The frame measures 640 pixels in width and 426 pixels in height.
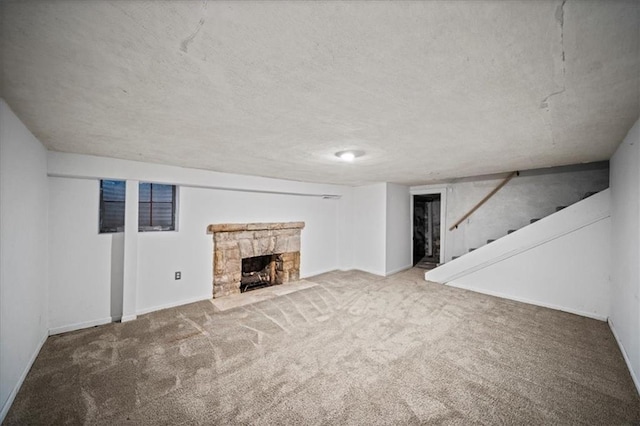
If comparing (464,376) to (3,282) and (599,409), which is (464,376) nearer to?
(599,409)

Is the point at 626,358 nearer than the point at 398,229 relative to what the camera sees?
Yes

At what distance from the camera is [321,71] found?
1.20 metres

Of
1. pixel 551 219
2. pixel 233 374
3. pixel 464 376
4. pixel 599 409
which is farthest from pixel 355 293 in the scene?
pixel 551 219

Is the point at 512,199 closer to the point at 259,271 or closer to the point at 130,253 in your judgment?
the point at 259,271

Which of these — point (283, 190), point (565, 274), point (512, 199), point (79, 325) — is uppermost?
point (283, 190)

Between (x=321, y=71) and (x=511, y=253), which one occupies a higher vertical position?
(x=321, y=71)

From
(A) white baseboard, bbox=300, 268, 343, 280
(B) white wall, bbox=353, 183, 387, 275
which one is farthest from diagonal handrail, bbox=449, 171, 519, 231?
(A) white baseboard, bbox=300, 268, 343, 280

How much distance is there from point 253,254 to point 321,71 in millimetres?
3903

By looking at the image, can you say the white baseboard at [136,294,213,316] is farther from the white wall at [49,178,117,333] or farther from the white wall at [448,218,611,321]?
the white wall at [448,218,611,321]

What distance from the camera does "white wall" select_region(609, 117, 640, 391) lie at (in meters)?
2.07

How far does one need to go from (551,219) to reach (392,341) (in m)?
3.19

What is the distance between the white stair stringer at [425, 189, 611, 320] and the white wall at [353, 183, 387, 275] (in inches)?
71.8

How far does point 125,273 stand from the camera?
10.5 feet

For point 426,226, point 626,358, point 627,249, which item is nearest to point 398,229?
point 426,226
